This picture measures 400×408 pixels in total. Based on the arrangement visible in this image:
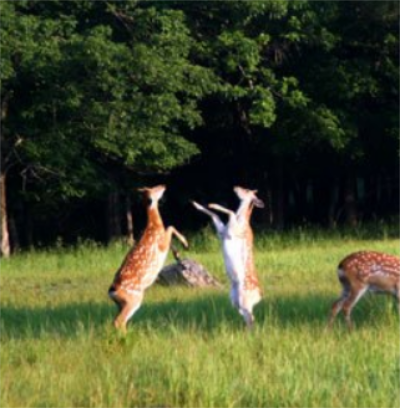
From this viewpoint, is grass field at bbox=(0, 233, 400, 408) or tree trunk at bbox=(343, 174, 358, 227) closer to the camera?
grass field at bbox=(0, 233, 400, 408)

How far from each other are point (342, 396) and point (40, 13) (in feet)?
68.2

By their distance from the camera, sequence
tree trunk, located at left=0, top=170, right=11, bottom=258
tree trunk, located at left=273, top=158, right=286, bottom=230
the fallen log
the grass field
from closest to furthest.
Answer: the grass field → the fallen log → tree trunk, located at left=0, top=170, right=11, bottom=258 → tree trunk, located at left=273, top=158, right=286, bottom=230

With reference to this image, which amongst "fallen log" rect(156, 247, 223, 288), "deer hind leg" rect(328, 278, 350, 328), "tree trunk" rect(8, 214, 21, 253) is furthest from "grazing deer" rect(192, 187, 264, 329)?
"tree trunk" rect(8, 214, 21, 253)

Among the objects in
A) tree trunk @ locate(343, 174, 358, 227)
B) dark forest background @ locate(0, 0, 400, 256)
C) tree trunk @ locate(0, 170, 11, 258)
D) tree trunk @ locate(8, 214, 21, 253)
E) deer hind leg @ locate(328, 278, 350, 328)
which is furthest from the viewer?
tree trunk @ locate(343, 174, 358, 227)

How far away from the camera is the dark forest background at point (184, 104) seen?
25.2 meters

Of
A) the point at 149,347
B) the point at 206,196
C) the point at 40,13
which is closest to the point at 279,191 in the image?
the point at 206,196

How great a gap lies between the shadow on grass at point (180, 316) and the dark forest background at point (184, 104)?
10852 mm

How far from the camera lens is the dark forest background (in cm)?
2516

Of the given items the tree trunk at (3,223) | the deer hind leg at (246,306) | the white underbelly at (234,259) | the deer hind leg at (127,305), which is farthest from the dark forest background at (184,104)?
the deer hind leg at (246,306)

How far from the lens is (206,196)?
3869cm

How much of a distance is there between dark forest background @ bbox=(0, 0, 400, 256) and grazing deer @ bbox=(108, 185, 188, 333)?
503 inches

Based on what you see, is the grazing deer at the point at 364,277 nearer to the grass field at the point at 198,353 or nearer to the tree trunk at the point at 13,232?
the grass field at the point at 198,353

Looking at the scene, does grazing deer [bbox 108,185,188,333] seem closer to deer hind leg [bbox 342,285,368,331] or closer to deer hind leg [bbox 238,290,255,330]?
deer hind leg [bbox 238,290,255,330]

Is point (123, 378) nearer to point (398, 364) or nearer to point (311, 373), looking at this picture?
point (311, 373)
